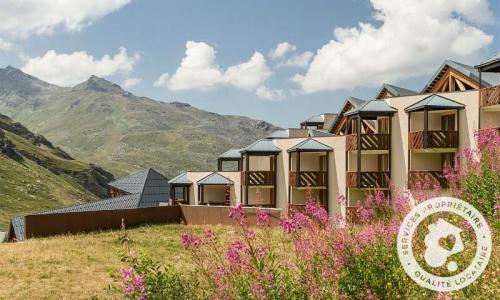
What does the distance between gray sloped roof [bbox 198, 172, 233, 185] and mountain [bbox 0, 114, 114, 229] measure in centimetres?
5912

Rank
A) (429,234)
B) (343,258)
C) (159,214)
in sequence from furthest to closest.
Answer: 1. (159,214)
2. (429,234)
3. (343,258)

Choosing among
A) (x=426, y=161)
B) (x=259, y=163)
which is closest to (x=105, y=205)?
(x=259, y=163)

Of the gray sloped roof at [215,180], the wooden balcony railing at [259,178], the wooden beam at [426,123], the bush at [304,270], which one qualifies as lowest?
the gray sloped roof at [215,180]

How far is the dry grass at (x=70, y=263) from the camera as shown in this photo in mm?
14852

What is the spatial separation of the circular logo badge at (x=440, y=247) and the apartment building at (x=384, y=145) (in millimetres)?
15402

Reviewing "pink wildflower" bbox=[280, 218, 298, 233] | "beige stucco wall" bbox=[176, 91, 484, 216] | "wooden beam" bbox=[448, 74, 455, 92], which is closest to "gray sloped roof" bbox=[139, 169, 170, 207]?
"beige stucco wall" bbox=[176, 91, 484, 216]

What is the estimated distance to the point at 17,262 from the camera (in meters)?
19.2

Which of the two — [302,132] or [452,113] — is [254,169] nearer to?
[302,132]

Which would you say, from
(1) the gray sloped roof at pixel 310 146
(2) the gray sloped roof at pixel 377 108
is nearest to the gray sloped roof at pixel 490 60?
(2) the gray sloped roof at pixel 377 108

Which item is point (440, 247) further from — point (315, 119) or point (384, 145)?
point (315, 119)

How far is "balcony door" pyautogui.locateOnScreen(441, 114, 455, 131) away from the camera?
29286 millimetres

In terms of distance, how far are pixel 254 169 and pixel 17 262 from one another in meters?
25.4

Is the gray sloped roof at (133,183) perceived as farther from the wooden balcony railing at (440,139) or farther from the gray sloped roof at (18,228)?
the wooden balcony railing at (440,139)

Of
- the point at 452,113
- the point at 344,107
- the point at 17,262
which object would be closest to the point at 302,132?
the point at 344,107
